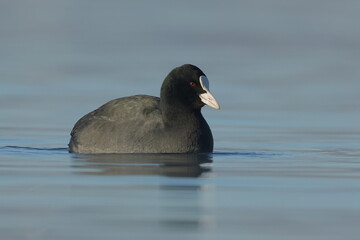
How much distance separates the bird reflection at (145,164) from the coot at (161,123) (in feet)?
0.82

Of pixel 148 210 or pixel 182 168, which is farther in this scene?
pixel 182 168

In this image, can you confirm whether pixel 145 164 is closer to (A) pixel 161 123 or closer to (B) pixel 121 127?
(A) pixel 161 123

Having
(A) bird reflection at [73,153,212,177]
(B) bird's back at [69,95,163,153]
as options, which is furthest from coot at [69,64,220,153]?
(A) bird reflection at [73,153,212,177]

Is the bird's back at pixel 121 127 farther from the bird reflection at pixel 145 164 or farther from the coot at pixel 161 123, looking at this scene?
the bird reflection at pixel 145 164

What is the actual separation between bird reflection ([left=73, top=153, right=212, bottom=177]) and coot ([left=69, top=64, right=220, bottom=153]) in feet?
0.82

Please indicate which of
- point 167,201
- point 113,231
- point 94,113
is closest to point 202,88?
point 94,113

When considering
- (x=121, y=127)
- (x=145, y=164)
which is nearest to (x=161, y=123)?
(x=121, y=127)

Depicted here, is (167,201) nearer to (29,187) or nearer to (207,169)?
(29,187)

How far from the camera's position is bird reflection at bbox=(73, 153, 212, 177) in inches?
461

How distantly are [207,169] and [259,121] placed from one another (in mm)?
6632

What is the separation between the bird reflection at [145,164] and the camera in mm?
11711

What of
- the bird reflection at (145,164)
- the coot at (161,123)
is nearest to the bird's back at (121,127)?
the coot at (161,123)

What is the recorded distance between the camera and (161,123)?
1427cm

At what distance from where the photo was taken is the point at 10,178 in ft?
36.3
